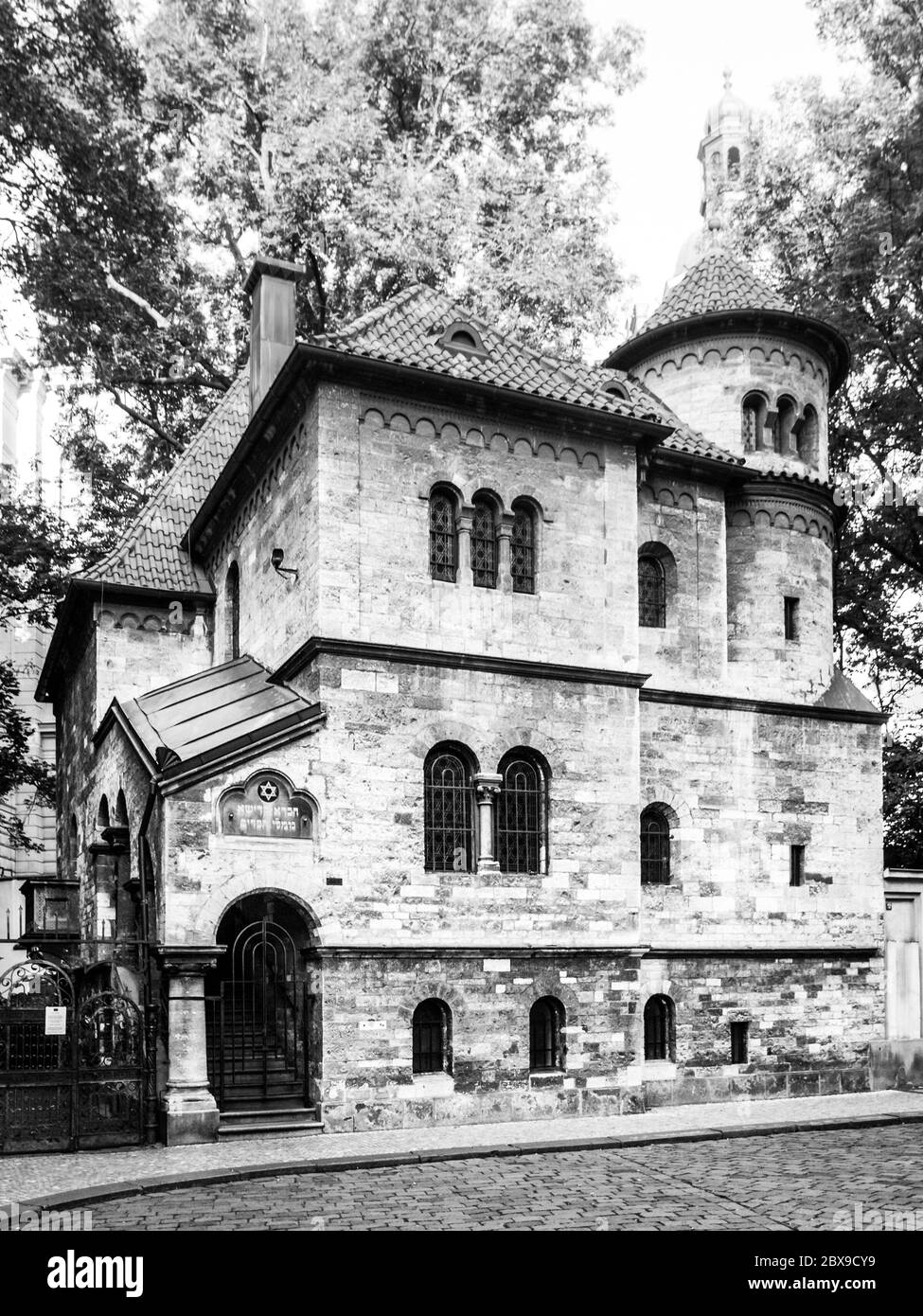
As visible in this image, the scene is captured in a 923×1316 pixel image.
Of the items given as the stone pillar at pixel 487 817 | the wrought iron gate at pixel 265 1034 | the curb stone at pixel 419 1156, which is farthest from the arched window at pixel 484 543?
the curb stone at pixel 419 1156

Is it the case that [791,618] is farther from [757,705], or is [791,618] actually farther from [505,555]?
[505,555]

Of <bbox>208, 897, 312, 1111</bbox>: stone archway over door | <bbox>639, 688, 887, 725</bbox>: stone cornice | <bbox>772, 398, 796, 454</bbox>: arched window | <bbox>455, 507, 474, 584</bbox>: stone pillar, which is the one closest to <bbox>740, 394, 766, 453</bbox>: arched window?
<bbox>772, 398, 796, 454</bbox>: arched window

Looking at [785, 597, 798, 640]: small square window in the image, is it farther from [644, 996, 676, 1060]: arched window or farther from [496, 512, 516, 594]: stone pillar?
[644, 996, 676, 1060]: arched window

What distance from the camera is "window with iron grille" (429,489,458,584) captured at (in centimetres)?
1755

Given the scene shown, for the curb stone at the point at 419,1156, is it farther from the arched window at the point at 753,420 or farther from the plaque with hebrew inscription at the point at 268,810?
the arched window at the point at 753,420

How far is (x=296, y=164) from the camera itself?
28.6m

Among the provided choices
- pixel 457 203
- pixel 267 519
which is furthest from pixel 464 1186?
pixel 457 203

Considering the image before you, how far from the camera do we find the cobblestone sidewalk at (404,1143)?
12188 mm

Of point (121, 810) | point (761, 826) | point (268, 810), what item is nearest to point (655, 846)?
point (761, 826)

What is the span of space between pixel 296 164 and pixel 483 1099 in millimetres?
20776

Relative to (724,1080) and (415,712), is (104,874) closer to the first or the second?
(415,712)

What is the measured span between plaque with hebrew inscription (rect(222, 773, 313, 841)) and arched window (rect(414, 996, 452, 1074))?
8.85 feet

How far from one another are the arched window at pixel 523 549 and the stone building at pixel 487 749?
6cm

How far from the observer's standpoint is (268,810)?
1584cm
